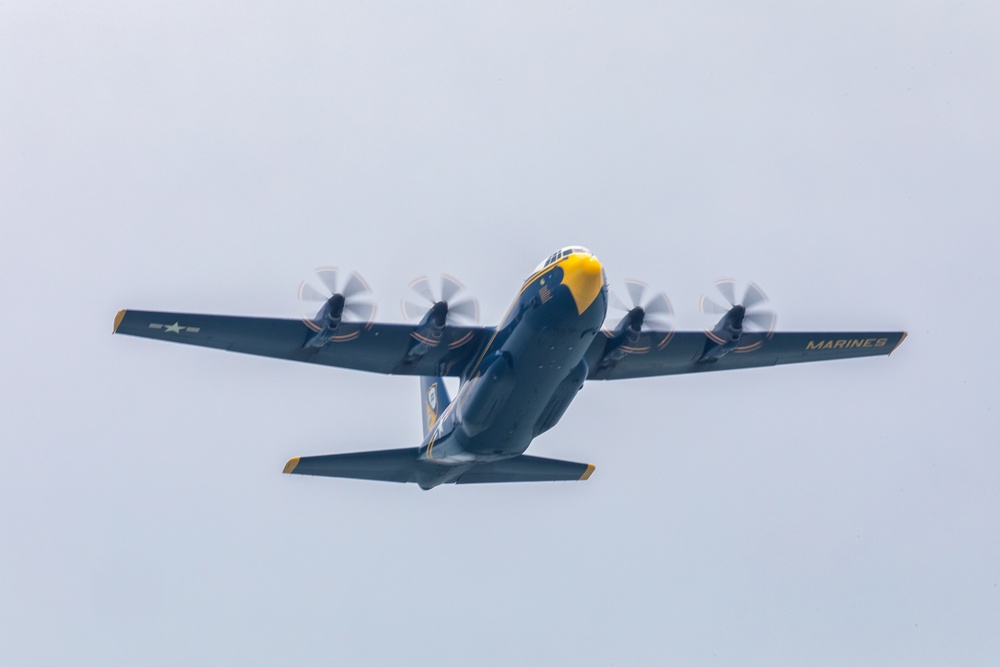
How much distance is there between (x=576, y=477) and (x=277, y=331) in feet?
38.4

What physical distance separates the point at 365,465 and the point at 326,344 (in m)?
4.96

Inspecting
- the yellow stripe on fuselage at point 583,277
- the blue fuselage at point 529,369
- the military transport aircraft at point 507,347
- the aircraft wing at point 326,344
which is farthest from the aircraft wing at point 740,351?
the yellow stripe on fuselage at point 583,277

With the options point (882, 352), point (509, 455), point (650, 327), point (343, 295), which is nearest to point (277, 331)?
point (343, 295)

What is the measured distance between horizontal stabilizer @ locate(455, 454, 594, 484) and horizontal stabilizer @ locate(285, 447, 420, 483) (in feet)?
7.05

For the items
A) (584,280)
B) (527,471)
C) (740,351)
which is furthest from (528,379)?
(740,351)

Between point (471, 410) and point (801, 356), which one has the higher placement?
point (801, 356)

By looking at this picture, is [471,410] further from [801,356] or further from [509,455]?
[801,356]

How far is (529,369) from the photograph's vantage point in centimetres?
3509

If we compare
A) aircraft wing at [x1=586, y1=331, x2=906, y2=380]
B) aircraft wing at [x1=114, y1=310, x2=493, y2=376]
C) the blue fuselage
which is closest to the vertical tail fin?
aircraft wing at [x1=114, y1=310, x2=493, y2=376]

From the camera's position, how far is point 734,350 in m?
41.7

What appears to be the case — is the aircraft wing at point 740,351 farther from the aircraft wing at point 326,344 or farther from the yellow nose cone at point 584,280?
the yellow nose cone at point 584,280

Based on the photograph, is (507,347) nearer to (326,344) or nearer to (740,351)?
(326,344)

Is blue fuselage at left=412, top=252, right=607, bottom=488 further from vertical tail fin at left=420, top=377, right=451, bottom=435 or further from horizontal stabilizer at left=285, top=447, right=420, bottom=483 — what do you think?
vertical tail fin at left=420, top=377, right=451, bottom=435

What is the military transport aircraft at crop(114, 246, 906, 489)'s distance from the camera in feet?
113
